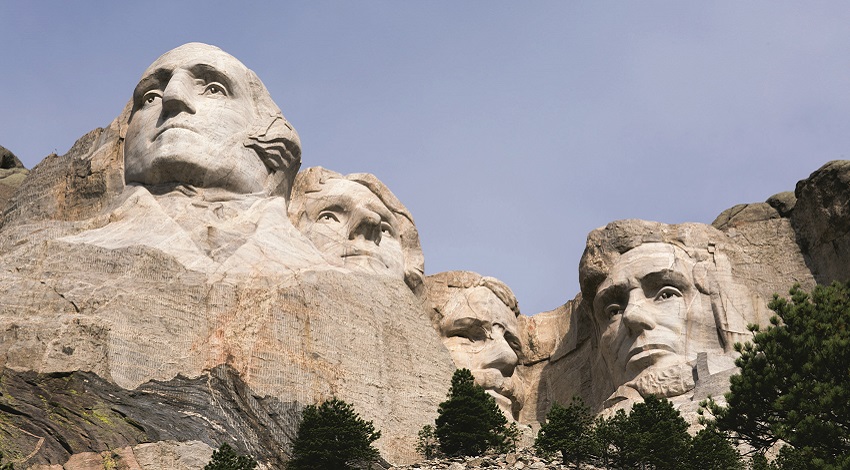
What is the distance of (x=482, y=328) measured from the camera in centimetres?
2689

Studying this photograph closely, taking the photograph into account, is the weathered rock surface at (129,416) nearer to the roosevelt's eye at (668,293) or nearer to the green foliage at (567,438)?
the green foliage at (567,438)

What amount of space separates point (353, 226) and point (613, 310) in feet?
13.3

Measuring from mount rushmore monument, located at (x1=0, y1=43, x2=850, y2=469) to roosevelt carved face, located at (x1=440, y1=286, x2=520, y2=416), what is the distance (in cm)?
4

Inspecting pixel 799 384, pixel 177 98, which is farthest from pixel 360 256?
pixel 799 384

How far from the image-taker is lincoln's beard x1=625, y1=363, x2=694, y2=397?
24266 mm

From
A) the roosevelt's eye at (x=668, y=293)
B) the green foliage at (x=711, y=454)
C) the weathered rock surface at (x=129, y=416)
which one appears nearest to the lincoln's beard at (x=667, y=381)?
the roosevelt's eye at (x=668, y=293)

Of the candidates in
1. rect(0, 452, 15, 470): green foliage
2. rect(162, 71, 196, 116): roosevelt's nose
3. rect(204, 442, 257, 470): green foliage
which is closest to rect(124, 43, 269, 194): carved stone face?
rect(162, 71, 196, 116): roosevelt's nose

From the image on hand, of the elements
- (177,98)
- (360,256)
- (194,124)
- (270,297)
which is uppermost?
(177,98)

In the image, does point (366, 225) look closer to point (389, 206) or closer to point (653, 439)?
point (389, 206)

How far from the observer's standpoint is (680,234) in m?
26.4

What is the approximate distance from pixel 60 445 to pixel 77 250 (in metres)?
3.68

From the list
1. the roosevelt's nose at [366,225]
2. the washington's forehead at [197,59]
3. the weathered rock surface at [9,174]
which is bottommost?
the roosevelt's nose at [366,225]

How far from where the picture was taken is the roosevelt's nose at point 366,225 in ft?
81.8

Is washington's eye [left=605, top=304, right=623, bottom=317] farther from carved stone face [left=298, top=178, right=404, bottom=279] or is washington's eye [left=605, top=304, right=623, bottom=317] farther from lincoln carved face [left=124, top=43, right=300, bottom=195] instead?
lincoln carved face [left=124, top=43, right=300, bottom=195]
